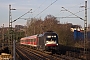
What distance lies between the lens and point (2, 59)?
24.0m

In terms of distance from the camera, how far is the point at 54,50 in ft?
129

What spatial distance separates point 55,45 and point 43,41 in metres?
2.37

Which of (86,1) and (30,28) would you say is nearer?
(86,1)

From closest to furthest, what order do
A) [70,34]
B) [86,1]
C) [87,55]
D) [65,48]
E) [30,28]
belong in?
[87,55]
[86,1]
[65,48]
[70,34]
[30,28]

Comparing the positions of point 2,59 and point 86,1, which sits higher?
point 86,1

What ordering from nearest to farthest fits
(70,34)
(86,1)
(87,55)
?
(87,55) → (86,1) → (70,34)

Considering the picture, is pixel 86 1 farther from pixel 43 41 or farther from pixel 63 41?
pixel 63 41

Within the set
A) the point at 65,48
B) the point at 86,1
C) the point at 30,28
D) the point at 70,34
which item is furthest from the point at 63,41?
the point at 30,28

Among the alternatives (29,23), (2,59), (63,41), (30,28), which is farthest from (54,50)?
(29,23)

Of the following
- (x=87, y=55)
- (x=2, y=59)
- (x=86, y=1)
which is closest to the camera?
(x=2, y=59)

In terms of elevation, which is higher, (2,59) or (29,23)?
(29,23)

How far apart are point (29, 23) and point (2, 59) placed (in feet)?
241

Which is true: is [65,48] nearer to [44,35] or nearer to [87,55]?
[44,35]

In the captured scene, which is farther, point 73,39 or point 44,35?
point 73,39
